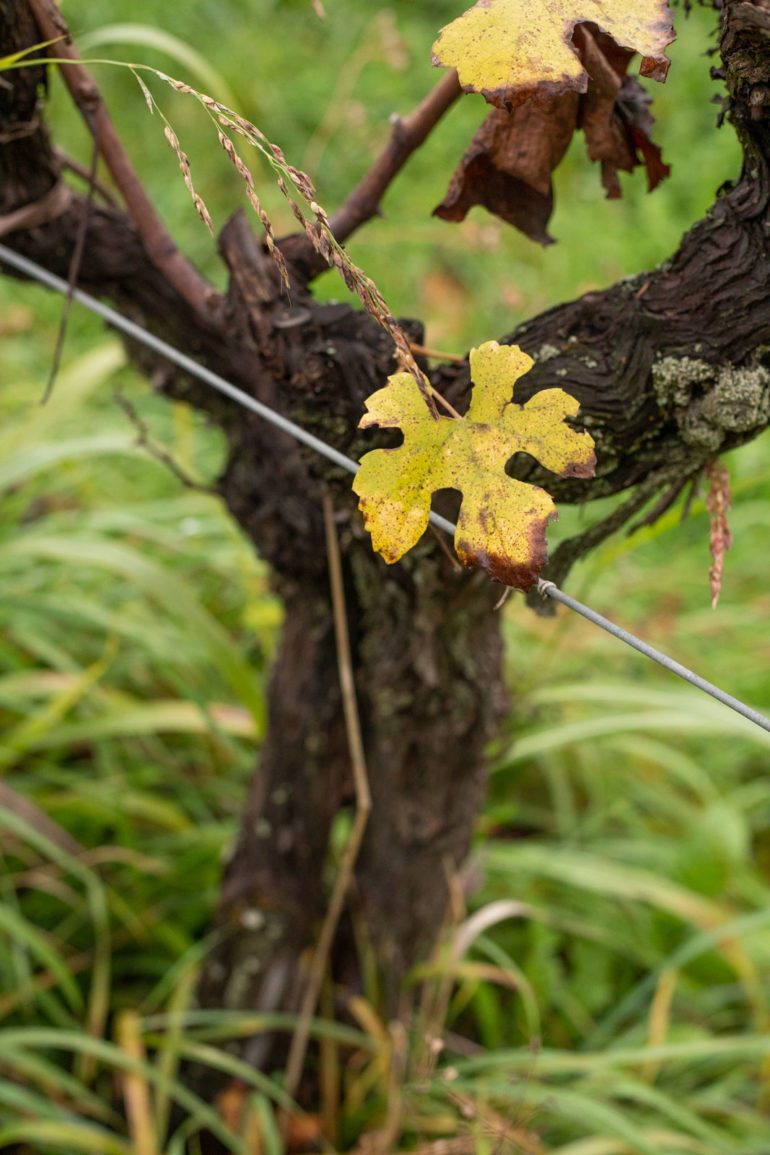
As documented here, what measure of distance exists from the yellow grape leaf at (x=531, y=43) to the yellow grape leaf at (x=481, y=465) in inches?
5.8

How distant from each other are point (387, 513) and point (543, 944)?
1.23 m

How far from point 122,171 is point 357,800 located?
81 cm

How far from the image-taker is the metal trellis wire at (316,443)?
0.65 meters

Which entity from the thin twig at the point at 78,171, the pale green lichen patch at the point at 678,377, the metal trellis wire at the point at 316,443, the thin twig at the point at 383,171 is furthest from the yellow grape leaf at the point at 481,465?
the thin twig at the point at 78,171

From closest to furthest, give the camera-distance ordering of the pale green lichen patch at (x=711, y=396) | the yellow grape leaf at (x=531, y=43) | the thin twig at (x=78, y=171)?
the yellow grape leaf at (x=531, y=43) < the pale green lichen patch at (x=711, y=396) < the thin twig at (x=78, y=171)

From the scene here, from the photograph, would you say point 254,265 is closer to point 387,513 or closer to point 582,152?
point 387,513

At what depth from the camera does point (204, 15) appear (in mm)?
3275

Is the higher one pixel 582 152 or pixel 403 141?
pixel 582 152

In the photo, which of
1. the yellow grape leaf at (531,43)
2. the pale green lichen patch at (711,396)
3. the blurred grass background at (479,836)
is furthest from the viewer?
A: the blurred grass background at (479,836)

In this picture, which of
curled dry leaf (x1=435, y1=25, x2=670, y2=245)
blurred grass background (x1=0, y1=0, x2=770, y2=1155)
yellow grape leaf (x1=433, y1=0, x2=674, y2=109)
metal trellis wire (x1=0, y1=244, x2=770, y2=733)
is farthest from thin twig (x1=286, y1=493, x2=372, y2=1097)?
yellow grape leaf (x1=433, y1=0, x2=674, y2=109)

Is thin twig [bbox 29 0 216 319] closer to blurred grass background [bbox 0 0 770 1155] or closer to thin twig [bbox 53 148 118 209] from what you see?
thin twig [bbox 53 148 118 209]

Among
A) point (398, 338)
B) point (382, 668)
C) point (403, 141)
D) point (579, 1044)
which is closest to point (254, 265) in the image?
point (403, 141)

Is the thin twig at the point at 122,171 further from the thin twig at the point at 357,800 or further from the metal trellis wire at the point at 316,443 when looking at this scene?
the thin twig at the point at 357,800

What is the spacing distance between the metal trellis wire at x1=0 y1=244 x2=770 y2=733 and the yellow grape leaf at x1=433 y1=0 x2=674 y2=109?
27 centimetres
